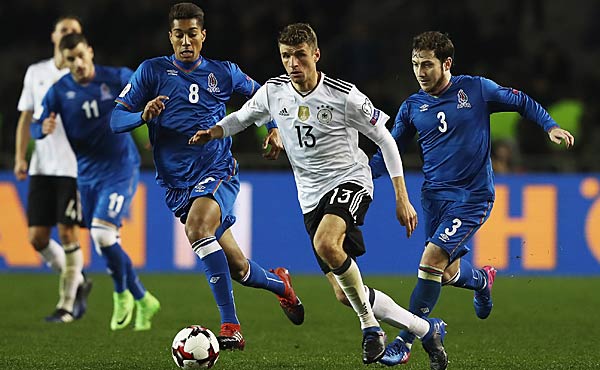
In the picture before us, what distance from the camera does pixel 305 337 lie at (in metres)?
8.22

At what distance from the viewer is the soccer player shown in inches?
250

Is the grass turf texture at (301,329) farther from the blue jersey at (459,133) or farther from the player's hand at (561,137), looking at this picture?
the player's hand at (561,137)

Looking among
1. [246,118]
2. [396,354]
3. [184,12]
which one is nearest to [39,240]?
[184,12]

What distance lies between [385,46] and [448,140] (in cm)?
1096

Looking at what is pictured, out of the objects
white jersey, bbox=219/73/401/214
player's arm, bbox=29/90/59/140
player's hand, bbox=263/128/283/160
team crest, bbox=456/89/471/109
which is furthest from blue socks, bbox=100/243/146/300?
team crest, bbox=456/89/471/109

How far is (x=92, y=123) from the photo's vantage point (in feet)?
29.8

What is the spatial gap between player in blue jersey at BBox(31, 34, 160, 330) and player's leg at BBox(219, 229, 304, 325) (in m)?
1.51

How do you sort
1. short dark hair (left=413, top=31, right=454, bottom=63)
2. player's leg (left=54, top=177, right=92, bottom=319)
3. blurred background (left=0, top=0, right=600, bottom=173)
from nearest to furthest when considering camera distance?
short dark hair (left=413, top=31, right=454, bottom=63), player's leg (left=54, top=177, right=92, bottom=319), blurred background (left=0, top=0, right=600, bottom=173)

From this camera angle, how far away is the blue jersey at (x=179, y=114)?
735cm

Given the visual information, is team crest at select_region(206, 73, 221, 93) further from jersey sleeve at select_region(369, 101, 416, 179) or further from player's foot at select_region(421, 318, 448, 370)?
player's foot at select_region(421, 318, 448, 370)

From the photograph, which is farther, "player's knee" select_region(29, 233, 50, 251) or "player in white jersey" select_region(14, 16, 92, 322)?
"player's knee" select_region(29, 233, 50, 251)

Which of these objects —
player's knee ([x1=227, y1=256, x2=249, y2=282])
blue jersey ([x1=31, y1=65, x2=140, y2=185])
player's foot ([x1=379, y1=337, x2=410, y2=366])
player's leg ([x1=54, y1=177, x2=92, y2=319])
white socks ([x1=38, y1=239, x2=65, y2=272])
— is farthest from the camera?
white socks ([x1=38, y1=239, x2=65, y2=272])

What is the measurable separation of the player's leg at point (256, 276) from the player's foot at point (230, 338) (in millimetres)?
673

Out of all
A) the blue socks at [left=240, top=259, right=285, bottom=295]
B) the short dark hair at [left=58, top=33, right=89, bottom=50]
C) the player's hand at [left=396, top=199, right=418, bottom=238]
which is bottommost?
the blue socks at [left=240, top=259, right=285, bottom=295]
